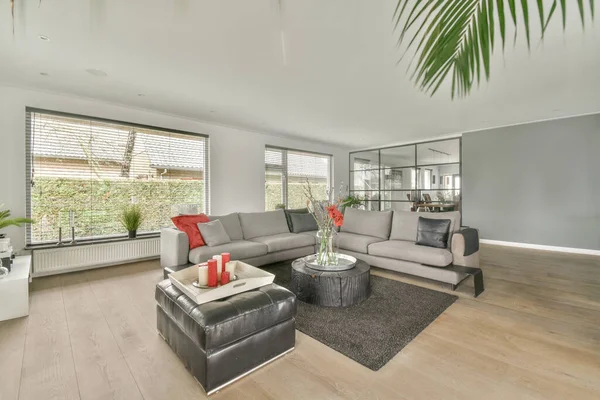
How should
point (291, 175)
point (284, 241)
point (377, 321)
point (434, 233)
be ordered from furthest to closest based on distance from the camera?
point (291, 175) → point (284, 241) → point (434, 233) → point (377, 321)

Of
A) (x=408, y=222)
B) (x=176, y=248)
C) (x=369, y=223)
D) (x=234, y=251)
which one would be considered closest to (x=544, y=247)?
(x=408, y=222)

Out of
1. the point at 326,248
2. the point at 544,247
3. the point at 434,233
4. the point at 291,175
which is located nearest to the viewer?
the point at 326,248

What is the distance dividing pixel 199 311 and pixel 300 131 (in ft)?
17.1

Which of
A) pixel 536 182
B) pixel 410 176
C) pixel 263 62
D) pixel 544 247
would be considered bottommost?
pixel 544 247

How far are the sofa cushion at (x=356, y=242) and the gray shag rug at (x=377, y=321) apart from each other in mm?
888

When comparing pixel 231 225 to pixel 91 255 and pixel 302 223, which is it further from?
pixel 91 255

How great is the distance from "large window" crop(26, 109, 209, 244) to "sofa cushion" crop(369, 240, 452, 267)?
3.13m

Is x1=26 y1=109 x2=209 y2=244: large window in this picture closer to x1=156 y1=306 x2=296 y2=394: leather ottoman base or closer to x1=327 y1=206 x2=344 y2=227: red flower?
x1=327 y1=206 x2=344 y2=227: red flower

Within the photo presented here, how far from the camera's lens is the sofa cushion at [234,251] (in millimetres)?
3504

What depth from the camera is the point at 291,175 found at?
7383 millimetres

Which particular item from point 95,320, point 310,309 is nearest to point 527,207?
point 310,309

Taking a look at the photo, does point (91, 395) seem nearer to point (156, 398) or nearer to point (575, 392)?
point (156, 398)

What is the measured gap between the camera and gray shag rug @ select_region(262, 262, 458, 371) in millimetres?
2137

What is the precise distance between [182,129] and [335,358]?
478 cm
